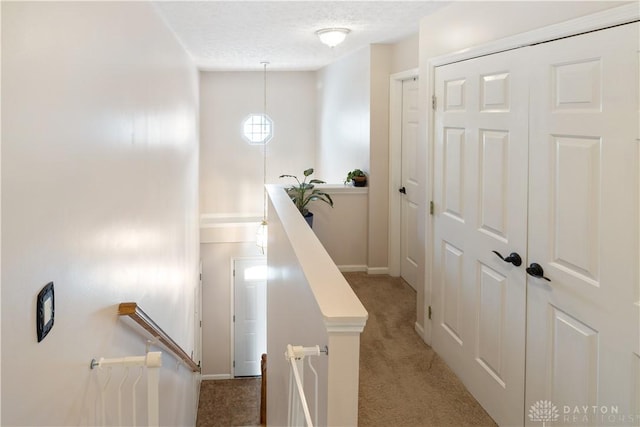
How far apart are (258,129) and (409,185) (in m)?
4.05

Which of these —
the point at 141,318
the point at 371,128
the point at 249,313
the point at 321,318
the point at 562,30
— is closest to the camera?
the point at 321,318

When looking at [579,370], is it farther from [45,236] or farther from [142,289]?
[142,289]

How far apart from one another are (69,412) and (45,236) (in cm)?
63

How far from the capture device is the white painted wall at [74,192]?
1.40 m

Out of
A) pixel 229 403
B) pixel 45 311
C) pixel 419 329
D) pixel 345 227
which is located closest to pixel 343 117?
pixel 345 227

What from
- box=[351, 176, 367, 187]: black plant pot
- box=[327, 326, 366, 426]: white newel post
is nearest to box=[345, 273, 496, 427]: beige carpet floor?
box=[327, 326, 366, 426]: white newel post

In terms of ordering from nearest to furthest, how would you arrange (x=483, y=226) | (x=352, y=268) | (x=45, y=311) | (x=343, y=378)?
(x=45, y=311)
(x=343, y=378)
(x=483, y=226)
(x=352, y=268)

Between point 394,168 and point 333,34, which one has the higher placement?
point 333,34

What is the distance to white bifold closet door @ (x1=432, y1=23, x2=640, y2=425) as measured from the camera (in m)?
1.88

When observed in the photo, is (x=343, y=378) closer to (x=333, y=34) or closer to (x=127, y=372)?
(x=127, y=372)

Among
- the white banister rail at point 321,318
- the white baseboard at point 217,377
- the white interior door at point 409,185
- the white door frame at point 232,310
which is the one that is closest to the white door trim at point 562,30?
the white banister rail at point 321,318

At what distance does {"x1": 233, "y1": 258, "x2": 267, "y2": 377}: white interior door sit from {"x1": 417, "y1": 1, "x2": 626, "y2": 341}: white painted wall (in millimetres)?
4532

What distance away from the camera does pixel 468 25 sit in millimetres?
2990

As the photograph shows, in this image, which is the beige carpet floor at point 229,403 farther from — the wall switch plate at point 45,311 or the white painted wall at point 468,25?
the wall switch plate at point 45,311
